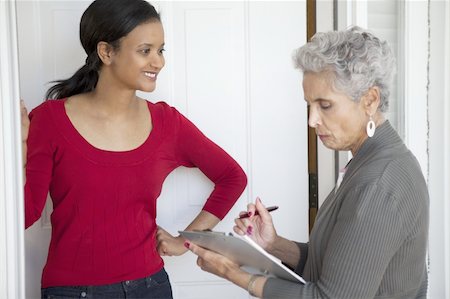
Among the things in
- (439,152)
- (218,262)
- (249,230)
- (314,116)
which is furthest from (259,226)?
(439,152)

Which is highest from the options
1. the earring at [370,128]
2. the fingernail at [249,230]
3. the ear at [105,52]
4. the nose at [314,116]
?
the ear at [105,52]

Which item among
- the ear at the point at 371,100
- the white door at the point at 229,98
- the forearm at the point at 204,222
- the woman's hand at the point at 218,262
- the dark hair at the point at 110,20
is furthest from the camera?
the white door at the point at 229,98

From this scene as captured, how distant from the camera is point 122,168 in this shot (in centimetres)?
176

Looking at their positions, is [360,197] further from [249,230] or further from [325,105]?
[249,230]

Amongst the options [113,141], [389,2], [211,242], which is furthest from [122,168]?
[389,2]

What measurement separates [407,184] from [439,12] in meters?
1.07

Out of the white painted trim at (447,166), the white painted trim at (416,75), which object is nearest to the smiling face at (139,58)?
the white painted trim at (416,75)

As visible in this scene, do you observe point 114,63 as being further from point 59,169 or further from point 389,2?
point 389,2

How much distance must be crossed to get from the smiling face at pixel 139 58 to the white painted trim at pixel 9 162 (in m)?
0.37

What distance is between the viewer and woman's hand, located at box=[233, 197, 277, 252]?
1.63 m

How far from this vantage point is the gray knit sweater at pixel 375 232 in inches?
48.7

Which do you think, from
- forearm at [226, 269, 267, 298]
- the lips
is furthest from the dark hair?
forearm at [226, 269, 267, 298]

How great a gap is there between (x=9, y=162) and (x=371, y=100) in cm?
85

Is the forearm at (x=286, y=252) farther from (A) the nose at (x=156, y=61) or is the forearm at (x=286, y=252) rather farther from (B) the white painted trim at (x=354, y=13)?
(B) the white painted trim at (x=354, y=13)
